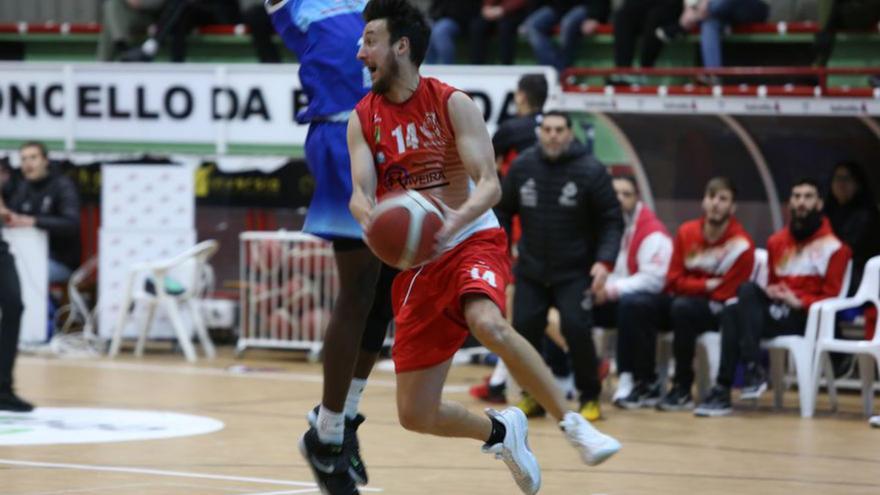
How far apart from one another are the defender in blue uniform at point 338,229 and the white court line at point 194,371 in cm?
577

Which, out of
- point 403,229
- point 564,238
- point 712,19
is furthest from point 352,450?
point 712,19

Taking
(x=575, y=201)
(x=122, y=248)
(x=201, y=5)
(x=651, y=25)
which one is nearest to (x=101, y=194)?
(x=122, y=248)

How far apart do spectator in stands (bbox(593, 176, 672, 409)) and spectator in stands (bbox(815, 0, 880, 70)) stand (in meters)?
3.11

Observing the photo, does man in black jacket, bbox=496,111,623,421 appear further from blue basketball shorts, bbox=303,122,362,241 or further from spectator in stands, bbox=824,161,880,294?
blue basketball shorts, bbox=303,122,362,241

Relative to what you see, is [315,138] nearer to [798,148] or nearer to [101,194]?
[798,148]

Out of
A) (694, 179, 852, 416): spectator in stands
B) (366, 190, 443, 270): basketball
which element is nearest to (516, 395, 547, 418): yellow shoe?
(694, 179, 852, 416): spectator in stands

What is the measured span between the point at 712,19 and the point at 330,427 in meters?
9.34

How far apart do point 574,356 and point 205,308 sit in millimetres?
5877

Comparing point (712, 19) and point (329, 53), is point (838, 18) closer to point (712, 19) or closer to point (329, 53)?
point (712, 19)

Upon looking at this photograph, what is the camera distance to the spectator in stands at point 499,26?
15.6m

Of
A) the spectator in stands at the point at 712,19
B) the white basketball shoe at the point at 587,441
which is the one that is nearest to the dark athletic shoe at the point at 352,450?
the white basketball shoe at the point at 587,441

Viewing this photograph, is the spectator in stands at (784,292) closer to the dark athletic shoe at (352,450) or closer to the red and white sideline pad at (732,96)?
the red and white sideline pad at (732,96)

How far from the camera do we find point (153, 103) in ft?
52.4

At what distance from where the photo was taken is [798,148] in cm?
1279
